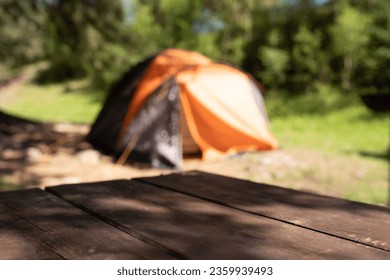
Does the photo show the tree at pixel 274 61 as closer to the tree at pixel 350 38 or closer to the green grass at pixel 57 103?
the tree at pixel 350 38

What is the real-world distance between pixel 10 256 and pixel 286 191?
106 cm

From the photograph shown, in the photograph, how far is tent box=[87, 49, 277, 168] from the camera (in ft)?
22.7

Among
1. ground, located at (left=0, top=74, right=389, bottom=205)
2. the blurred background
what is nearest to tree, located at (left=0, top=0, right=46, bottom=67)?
the blurred background

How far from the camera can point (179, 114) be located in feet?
23.7

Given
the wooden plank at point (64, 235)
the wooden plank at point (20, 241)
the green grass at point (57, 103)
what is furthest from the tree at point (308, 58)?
the wooden plank at point (20, 241)

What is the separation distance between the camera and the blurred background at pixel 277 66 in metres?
6.56

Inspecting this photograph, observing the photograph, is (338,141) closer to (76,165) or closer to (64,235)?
(76,165)

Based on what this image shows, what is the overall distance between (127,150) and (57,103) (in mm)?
13345

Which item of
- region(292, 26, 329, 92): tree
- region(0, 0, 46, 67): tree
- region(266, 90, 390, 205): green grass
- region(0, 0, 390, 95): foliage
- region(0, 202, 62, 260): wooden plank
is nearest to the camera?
region(0, 202, 62, 260): wooden plank

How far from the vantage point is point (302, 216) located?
1420 mm

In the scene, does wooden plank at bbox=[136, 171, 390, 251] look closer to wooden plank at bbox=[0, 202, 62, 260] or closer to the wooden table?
the wooden table

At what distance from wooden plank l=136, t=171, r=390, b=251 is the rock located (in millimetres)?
5262

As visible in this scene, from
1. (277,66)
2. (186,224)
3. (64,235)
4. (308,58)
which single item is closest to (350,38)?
(308,58)
